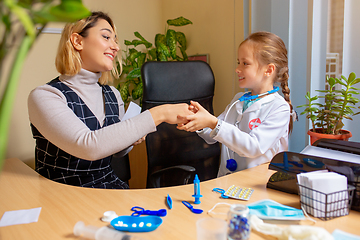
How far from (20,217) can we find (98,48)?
833 millimetres

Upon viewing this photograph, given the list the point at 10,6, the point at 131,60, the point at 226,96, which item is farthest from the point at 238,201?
the point at 131,60

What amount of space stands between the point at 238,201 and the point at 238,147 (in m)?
0.40

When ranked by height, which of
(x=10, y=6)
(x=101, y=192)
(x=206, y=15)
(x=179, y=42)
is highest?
(x=206, y=15)

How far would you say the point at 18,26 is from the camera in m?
0.38

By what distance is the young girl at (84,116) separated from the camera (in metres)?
1.10

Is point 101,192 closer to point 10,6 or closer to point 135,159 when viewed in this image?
point 10,6

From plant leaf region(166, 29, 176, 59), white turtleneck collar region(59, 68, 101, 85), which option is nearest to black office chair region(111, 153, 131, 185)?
white turtleneck collar region(59, 68, 101, 85)

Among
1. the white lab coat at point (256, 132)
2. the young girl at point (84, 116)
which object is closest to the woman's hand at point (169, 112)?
the young girl at point (84, 116)

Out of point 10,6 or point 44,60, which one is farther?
point 44,60

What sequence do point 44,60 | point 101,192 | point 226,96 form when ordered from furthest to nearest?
point 226,96 → point 44,60 → point 101,192

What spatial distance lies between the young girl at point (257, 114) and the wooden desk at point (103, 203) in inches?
5.9

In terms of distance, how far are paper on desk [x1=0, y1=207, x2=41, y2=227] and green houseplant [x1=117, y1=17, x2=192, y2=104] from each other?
151 cm

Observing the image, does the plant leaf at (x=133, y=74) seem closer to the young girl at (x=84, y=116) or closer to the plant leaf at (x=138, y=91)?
the plant leaf at (x=138, y=91)

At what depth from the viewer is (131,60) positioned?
7.66 ft
